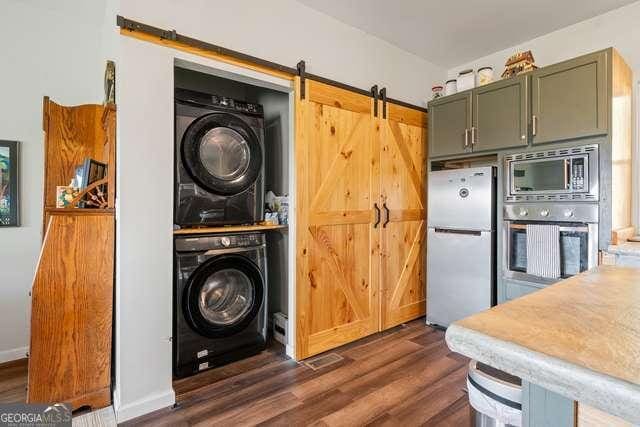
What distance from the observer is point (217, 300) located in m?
2.47

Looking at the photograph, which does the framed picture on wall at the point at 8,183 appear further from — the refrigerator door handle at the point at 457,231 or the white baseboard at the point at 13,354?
the refrigerator door handle at the point at 457,231

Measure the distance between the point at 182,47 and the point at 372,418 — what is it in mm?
2496

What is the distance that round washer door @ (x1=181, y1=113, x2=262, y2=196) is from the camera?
89.4 inches

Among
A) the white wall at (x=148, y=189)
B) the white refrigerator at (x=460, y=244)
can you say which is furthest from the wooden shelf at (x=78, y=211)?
the white refrigerator at (x=460, y=244)

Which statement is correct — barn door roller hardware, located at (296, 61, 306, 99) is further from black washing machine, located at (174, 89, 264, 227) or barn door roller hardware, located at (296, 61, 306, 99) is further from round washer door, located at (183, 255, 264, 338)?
round washer door, located at (183, 255, 264, 338)

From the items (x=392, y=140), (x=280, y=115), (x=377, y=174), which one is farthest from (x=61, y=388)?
(x=392, y=140)

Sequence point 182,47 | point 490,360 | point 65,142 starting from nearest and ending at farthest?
1. point 490,360
2. point 182,47
3. point 65,142

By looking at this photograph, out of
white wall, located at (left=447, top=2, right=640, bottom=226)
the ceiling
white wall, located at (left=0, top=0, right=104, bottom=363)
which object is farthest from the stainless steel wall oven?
white wall, located at (left=0, top=0, right=104, bottom=363)

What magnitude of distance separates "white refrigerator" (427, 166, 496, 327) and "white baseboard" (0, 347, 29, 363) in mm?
3539

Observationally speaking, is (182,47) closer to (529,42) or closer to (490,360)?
(490,360)

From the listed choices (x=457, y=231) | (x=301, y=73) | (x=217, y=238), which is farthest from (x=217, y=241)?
(x=457, y=231)

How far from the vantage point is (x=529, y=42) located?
3.12 meters

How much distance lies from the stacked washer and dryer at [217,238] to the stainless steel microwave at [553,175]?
6.94ft

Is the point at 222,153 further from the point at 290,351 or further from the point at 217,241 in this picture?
the point at 290,351
